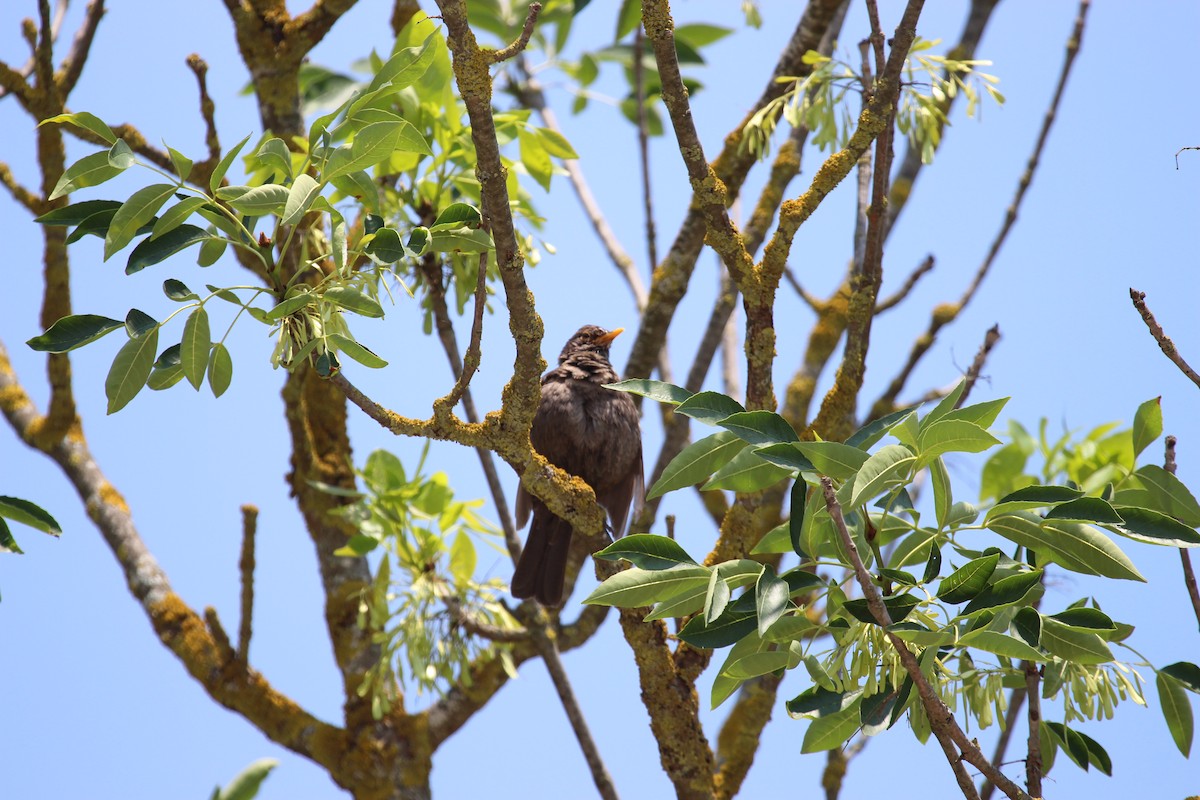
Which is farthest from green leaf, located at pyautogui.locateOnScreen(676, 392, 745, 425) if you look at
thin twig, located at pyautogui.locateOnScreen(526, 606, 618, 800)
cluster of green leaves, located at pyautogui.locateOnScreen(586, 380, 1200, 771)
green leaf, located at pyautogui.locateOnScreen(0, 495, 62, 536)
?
thin twig, located at pyautogui.locateOnScreen(526, 606, 618, 800)

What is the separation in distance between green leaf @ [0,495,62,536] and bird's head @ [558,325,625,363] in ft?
10.2

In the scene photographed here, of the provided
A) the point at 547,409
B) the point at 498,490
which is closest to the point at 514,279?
the point at 498,490

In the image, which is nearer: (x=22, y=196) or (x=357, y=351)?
(x=357, y=351)

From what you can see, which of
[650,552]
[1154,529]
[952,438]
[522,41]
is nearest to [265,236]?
[522,41]

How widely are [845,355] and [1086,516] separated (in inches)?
51.1

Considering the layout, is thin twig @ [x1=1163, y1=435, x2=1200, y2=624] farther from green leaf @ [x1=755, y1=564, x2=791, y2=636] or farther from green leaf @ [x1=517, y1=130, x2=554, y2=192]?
green leaf @ [x1=517, y1=130, x2=554, y2=192]

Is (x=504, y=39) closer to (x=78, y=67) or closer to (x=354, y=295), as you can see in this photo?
(x=78, y=67)

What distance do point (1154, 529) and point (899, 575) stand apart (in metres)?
0.52

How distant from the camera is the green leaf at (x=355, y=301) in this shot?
90.9 inches

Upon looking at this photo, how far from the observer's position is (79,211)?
2322mm

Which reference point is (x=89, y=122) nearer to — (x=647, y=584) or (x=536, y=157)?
(x=647, y=584)

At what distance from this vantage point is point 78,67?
4543 mm

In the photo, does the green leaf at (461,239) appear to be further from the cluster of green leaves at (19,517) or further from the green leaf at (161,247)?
the cluster of green leaves at (19,517)

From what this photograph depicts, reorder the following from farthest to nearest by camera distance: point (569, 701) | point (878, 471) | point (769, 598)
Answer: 1. point (569, 701)
2. point (769, 598)
3. point (878, 471)
